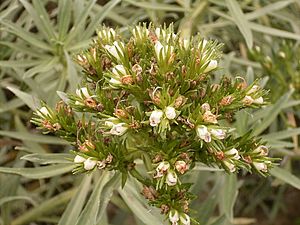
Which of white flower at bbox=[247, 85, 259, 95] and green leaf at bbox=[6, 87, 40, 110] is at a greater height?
white flower at bbox=[247, 85, 259, 95]

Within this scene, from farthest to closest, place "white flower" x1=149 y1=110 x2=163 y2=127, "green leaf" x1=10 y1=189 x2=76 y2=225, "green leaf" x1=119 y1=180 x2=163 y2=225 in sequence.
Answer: "green leaf" x1=10 y1=189 x2=76 y2=225, "green leaf" x1=119 y1=180 x2=163 y2=225, "white flower" x1=149 y1=110 x2=163 y2=127

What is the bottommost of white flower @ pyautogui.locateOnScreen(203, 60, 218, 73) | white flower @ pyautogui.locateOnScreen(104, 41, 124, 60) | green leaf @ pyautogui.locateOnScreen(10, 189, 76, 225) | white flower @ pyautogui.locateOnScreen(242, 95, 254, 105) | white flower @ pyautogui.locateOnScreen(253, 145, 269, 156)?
green leaf @ pyautogui.locateOnScreen(10, 189, 76, 225)

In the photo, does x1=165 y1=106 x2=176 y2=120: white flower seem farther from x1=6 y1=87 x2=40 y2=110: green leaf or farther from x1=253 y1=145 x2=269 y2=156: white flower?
x1=6 y1=87 x2=40 y2=110: green leaf

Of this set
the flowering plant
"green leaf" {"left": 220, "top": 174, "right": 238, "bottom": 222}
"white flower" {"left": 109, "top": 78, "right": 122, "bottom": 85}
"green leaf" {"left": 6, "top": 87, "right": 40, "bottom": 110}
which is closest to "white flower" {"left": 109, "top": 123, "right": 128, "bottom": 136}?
the flowering plant

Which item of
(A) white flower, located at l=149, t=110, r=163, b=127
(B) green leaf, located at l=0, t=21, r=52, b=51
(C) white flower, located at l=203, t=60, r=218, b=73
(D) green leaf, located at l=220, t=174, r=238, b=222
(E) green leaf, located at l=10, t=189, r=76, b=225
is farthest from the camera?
(E) green leaf, located at l=10, t=189, r=76, b=225

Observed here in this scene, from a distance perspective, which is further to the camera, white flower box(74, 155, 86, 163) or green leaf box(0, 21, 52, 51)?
green leaf box(0, 21, 52, 51)

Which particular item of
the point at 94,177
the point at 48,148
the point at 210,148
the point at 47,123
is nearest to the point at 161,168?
the point at 210,148

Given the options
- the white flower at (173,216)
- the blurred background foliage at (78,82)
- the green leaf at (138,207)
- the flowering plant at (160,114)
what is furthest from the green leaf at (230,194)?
the white flower at (173,216)

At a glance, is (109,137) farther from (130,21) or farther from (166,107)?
(130,21)
